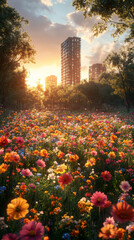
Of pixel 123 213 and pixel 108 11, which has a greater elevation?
pixel 108 11

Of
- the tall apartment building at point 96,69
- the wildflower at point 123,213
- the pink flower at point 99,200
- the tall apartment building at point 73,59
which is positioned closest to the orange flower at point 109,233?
the wildflower at point 123,213

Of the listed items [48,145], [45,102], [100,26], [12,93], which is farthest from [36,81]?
[48,145]

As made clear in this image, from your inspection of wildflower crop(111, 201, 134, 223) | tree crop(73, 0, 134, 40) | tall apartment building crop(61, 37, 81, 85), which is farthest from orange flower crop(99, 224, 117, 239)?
tall apartment building crop(61, 37, 81, 85)

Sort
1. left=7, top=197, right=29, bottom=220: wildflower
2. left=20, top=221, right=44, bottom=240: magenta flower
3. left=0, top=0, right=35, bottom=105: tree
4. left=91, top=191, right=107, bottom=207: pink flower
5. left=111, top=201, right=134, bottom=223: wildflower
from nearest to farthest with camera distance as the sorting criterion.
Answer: left=20, top=221, right=44, bottom=240: magenta flower → left=111, top=201, right=134, bottom=223: wildflower → left=7, top=197, right=29, bottom=220: wildflower → left=91, top=191, right=107, bottom=207: pink flower → left=0, top=0, right=35, bottom=105: tree

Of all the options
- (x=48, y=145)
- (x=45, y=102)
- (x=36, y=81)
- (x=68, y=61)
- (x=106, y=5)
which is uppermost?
(x=68, y=61)

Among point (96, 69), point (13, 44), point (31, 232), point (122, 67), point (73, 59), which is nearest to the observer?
point (31, 232)

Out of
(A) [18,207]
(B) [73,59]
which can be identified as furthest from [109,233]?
(B) [73,59]

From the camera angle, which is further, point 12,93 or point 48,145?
point 12,93

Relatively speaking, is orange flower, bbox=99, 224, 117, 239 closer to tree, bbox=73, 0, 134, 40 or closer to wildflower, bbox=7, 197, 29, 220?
wildflower, bbox=7, 197, 29, 220

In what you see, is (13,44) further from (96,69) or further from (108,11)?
(96,69)

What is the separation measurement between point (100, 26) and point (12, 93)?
83.7 feet

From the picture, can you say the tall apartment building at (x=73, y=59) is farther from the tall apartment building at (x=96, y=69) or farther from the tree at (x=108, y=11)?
the tree at (x=108, y=11)

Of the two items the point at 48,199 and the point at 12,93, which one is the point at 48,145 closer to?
the point at 48,199

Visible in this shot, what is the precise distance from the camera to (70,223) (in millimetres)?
2395
